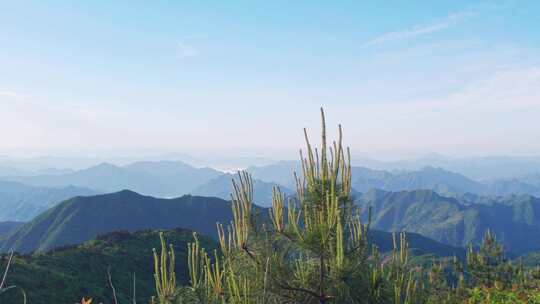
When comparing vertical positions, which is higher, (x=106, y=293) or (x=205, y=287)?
(x=205, y=287)

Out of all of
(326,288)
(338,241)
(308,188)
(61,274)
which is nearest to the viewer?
(338,241)

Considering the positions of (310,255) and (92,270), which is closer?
(310,255)

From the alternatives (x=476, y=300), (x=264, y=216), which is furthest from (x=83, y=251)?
(x=264, y=216)

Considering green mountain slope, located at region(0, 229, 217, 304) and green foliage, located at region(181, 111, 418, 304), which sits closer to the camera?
green foliage, located at region(181, 111, 418, 304)

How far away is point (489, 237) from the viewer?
1898 inches

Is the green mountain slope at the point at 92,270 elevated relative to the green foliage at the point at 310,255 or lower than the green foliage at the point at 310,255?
lower

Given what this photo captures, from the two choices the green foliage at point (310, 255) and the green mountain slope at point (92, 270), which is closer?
the green foliage at point (310, 255)

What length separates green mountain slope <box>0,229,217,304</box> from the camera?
43.2 m

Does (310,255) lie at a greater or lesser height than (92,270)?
greater

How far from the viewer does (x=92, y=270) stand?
186 feet

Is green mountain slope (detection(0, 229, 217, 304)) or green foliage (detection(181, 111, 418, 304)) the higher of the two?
green foliage (detection(181, 111, 418, 304))

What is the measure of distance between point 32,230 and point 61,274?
520 feet

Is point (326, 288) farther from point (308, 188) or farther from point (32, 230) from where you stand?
point (32, 230)

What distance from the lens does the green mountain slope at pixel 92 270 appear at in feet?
142
